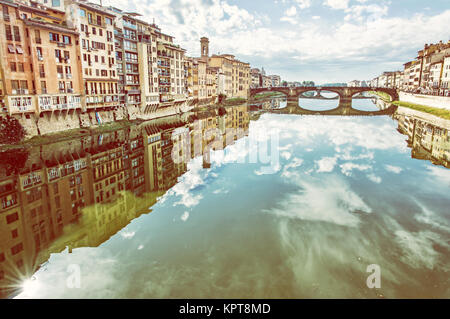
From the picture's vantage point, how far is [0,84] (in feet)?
123

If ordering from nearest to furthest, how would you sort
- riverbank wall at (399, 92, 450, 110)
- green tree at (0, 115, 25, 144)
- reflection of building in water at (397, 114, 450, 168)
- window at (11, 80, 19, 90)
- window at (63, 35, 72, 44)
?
reflection of building in water at (397, 114, 450, 168), green tree at (0, 115, 25, 144), window at (11, 80, 19, 90), window at (63, 35, 72, 44), riverbank wall at (399, 92, 450, 110)

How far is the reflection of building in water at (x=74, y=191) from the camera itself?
1638cm

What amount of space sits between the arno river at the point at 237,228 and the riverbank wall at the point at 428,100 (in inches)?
1861

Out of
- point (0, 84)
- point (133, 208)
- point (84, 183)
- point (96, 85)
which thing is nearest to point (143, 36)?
point (96, 85)

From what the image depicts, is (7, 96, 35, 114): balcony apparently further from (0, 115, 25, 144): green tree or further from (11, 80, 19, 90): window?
(11, 80, 19, 90): window

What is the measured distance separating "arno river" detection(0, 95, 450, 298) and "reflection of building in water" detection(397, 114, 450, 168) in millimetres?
736

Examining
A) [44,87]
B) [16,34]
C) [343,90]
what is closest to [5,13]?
[16,34]

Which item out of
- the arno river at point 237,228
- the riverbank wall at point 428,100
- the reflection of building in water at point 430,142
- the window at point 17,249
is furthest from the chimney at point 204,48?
the window at point 17,249

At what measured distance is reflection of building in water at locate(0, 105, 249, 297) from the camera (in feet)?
53.7

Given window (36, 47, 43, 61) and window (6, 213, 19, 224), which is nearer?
window (6, 213, 19, 224)

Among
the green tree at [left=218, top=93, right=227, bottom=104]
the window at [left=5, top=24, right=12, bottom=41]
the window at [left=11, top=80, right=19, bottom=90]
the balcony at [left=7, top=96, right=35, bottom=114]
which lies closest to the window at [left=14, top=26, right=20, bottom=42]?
the window at [left=5, top=24, right=12, bottom=41]

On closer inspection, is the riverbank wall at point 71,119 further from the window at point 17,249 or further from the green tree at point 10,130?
the window at point 17,249
